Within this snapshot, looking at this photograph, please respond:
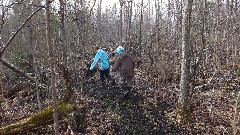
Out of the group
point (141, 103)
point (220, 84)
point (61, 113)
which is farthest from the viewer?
point (220, 84)

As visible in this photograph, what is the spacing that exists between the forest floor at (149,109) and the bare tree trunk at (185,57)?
381 mm

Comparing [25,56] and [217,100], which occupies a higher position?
[25,56]

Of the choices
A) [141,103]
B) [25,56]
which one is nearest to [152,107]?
[141,103]

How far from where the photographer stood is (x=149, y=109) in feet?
28.2

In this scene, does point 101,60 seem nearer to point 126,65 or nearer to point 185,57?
point 126,65

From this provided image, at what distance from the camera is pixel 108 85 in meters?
11.3

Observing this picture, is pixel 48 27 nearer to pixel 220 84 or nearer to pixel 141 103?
pixel 141 103

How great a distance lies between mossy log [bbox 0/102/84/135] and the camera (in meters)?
6.34

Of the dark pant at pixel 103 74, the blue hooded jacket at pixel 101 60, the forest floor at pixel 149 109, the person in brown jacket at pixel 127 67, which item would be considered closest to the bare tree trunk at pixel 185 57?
the forest floor at pixel 149 109

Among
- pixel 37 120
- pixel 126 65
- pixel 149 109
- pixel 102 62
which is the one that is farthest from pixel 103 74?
pixel 37 120


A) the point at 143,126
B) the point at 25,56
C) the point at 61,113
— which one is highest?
the point at 25,56

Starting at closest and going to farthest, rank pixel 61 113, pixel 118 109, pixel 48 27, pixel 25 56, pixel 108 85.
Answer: pixel 48 27
pixel 61 113
pixel 118 109
pixel 108 85
pixel 25 56

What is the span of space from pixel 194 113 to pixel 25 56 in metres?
11.8

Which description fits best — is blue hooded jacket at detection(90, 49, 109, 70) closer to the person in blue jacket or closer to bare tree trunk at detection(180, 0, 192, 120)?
the person in blue jacket
